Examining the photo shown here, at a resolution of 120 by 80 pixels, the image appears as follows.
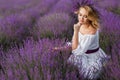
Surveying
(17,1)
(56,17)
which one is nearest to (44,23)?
(56,17)

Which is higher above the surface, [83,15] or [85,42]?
[83,15]

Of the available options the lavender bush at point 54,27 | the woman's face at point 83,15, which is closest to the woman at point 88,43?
the woman's face at point 83,15

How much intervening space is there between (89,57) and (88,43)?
19 centimetres

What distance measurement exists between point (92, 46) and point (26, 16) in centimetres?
364

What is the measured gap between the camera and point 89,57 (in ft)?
10.2

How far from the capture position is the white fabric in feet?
9.49

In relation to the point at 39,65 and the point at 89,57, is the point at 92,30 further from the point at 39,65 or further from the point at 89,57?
the point at 39,65

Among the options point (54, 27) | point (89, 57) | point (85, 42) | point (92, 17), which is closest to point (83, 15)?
point (92, 17)

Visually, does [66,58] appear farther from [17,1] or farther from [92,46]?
[17,1]

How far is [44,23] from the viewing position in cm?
541

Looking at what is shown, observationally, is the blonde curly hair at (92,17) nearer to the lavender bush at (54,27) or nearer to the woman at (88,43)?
the woman at (88,43)

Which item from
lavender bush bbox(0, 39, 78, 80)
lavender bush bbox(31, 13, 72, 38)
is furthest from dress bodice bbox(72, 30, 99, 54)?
lavender bush bbox(31, 13, 72, 38)

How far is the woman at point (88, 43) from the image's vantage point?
2.94 m

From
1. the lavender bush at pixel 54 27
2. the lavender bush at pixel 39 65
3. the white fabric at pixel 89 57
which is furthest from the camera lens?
the lavender bush at pixel 54 27
